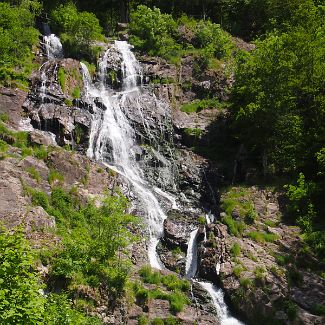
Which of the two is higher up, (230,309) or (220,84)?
(220,84)

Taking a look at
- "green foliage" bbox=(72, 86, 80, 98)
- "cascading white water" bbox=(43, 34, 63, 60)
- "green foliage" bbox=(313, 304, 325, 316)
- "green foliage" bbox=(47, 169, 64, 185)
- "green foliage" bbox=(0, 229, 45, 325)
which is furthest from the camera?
"cascading white water" bbox=(43, 34, 63, 60)

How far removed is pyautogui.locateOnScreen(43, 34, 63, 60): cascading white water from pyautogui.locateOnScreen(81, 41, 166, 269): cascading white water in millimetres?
3546

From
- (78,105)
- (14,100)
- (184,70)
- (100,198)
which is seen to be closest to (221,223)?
(100,198)

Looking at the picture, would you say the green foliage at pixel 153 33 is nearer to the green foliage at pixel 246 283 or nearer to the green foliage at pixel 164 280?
the green foliage at pixel 164 280

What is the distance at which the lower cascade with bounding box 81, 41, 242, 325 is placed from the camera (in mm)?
22297

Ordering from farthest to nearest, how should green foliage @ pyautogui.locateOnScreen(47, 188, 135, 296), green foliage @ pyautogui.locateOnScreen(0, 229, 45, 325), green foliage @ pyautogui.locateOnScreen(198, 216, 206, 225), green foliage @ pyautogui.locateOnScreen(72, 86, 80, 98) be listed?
green foliage @ pyautogui.locateOnScreen(72, 86, 80, 98) → green foliage @ pyautogui.locateOnScreen(198, 216, 206, 225) → green foliage @ pyautogui.locateOnScreen(47, 188, 135, 296) → green foliage @ pyautogui.locateOnScreen(0, 229, 45, 325)

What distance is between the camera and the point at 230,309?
776 inches

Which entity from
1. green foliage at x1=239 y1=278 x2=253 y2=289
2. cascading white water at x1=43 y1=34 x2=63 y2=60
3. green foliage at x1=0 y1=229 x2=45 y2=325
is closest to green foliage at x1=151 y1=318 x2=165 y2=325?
green foliage at x1=239 y1=278 x2=253 y2=289

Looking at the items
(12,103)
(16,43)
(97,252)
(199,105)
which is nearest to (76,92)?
(12,103)

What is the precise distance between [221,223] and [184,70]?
19037mm

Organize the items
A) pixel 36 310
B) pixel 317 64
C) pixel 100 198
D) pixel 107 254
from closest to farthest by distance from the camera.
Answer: pixel 36 310 < pixel 107 254 < pixel 100 198 < pixel 317 64

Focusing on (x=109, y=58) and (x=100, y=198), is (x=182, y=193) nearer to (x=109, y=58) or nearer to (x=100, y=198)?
(x=100, y=198)

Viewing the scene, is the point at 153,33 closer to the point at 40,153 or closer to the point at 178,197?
the point at 178,197

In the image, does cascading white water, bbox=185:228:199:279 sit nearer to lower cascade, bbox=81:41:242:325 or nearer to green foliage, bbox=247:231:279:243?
lower cascade, bbox=81:41:242:325
